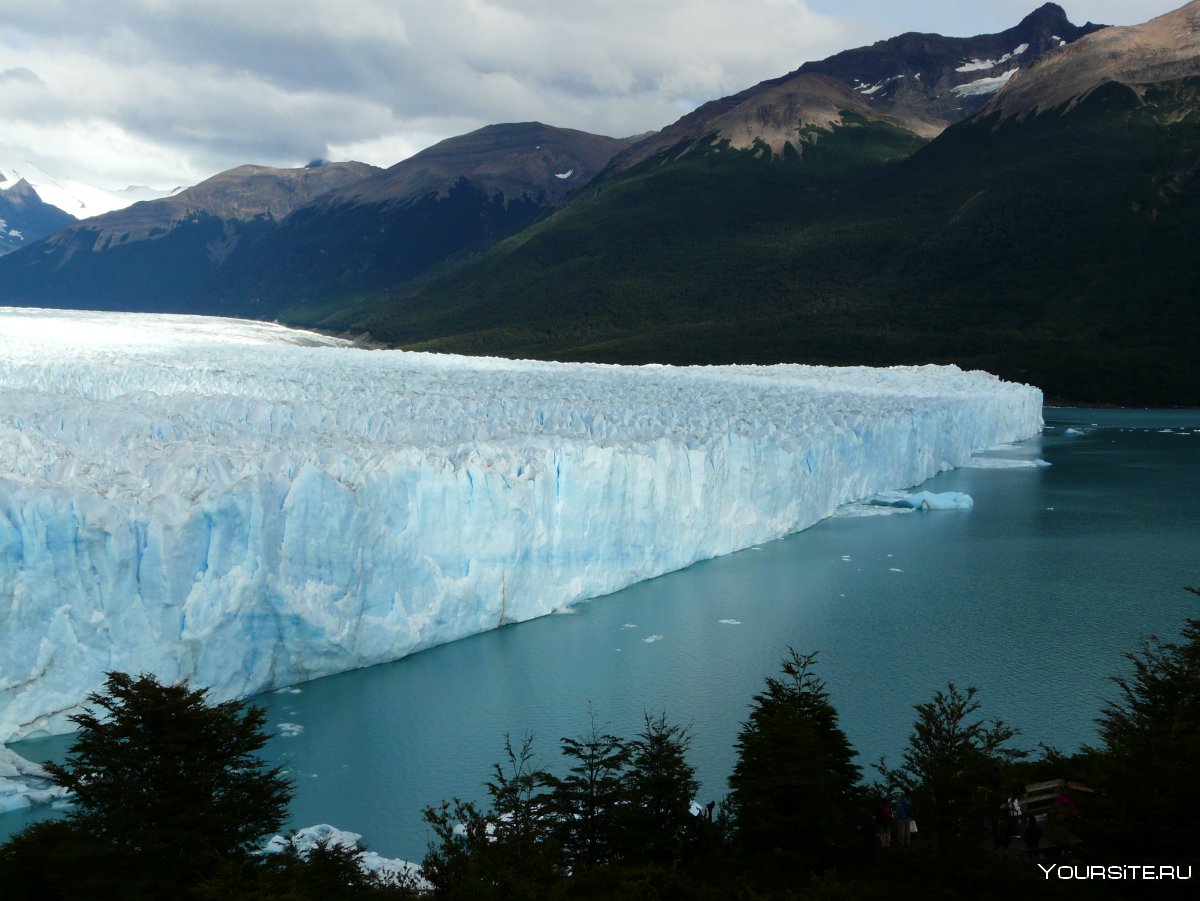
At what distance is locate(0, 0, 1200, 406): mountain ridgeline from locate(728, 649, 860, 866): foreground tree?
4699 centimetres

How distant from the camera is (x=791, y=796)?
736cm

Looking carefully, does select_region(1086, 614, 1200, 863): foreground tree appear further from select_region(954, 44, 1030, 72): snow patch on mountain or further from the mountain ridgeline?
select_region(954, 44, 1030, 72): snow patch on mountain

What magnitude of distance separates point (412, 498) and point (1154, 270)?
57801 mm

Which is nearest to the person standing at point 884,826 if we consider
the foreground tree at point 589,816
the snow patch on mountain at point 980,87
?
the foreground tree at point 589,816

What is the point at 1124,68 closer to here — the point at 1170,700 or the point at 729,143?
the point at 729,143

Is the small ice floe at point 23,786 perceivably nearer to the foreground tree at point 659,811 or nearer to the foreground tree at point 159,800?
the foreground tree at point 159,800

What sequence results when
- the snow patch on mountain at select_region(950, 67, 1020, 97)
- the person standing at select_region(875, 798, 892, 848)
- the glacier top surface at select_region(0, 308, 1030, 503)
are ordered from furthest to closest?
the snow patch on mountain at select_region(950, 67, 1020, 97) → the glacier top surface at select_region(0, 308, 1030, 503) → the person standing at select_region(875, 798, 892, 848)

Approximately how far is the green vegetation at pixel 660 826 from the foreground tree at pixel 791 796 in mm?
14

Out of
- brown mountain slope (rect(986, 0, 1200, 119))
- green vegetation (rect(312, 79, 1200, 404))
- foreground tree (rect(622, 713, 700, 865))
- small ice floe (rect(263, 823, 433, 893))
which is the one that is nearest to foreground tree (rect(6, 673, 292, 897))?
small ice floe (rect(263, 823, 433, 893))

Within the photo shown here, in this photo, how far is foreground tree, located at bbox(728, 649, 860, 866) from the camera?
723 centimetres

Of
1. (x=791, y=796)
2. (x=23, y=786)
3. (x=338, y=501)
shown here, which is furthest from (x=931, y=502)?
(x=23, y=786)

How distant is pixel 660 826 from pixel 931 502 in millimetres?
15937

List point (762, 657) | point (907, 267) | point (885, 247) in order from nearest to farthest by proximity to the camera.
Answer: point (762, 657), point (907, 267), point (885, 247)

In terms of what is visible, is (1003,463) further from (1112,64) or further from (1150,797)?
(1112,64)
